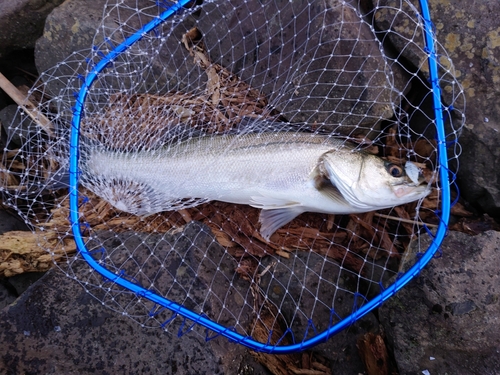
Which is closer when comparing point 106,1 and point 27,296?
point 27,296

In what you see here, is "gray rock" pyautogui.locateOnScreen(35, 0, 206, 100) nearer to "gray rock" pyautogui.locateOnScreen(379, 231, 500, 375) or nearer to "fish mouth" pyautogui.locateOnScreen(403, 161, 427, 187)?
"fish mouth" pyautogui.locateOnScreen(403, 161, 427, 187)

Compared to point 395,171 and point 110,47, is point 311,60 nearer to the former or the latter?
point 395,171

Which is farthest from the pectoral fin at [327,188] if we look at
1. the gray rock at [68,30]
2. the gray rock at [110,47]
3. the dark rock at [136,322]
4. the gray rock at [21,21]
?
the gray rock at [21,21]

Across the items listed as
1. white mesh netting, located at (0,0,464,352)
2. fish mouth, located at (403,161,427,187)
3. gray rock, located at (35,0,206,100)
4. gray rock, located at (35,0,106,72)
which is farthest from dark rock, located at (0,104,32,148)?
fish mouth, located at (403,161,427,187)

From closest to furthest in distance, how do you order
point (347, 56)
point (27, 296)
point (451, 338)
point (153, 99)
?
point (451, 338)
point (27, 296)
point (347, 56)
point (153, 99)

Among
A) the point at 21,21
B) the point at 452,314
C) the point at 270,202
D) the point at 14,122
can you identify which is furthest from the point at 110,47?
the point at 452,314

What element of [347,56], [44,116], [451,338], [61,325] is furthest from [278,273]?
[44,116]

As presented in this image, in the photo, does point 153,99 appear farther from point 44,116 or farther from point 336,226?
point 336,226

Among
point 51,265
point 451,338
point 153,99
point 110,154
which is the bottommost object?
point 51,265

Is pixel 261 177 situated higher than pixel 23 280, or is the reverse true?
pixel 261 177
